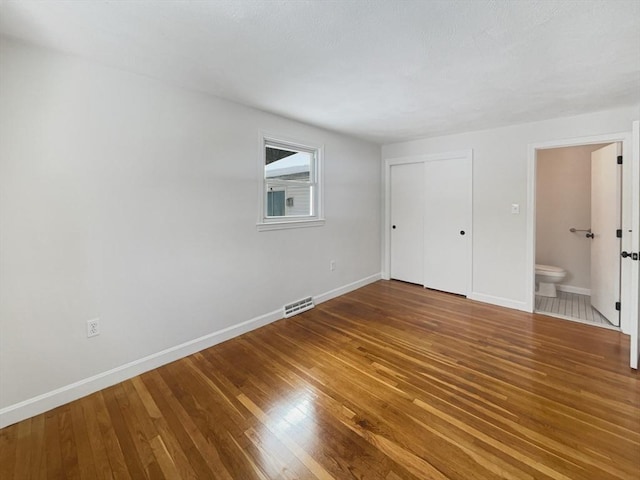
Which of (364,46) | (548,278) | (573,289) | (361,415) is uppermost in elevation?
(364,46)

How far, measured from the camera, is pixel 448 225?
13.8ft

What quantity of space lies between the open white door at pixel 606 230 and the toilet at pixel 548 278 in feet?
1.30

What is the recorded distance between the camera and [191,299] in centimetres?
258

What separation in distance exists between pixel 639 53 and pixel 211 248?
351cm

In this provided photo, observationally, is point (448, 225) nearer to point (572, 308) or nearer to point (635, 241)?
point (572, 308)

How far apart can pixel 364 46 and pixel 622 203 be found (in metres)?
3.18

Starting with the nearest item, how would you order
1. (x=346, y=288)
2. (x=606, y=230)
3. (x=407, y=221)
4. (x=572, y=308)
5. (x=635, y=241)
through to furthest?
(x=635, y=241) < (x=606, y=230) < (x=572, y=308) < (x=346, y=288) < (x=407, y=221)

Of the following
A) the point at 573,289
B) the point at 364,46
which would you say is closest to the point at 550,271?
the point at 573,289

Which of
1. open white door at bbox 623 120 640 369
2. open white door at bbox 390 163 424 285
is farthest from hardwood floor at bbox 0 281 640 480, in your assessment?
open white door at bbox 390 163 424 285

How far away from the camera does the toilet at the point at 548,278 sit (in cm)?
394

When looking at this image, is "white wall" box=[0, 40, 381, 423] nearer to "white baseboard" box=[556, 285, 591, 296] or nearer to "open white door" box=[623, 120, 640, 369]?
"open white door" box=[623, 120, 640, 369]

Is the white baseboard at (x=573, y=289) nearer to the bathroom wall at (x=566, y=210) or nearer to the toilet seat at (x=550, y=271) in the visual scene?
the bathroom wall at (x=566, y=210)

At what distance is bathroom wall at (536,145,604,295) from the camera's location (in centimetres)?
412

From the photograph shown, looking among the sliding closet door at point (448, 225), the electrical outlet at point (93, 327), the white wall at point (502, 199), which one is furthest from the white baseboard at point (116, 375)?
the white wall at point (502, 199)
